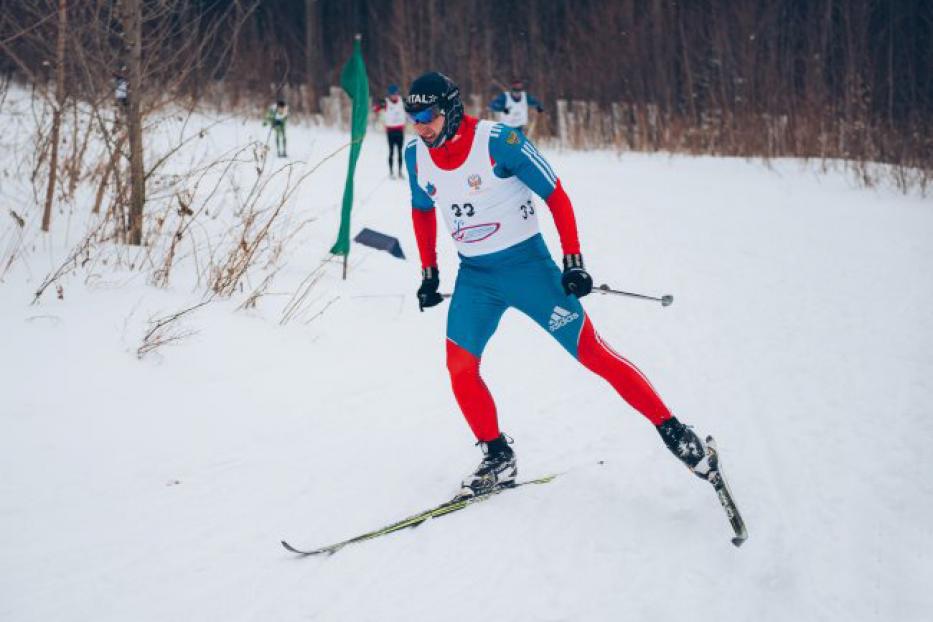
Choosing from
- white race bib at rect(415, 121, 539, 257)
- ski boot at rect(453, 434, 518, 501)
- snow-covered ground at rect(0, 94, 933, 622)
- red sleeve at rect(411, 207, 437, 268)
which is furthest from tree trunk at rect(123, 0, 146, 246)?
ski boot at rect(453, 434, 518, 501)

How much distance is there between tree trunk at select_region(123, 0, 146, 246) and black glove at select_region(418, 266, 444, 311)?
353cm

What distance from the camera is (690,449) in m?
3.74

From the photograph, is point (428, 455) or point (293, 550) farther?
point (428, 455)

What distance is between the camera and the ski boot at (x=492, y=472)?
159 inches

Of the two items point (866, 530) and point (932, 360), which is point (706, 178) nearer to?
point (932, 360)

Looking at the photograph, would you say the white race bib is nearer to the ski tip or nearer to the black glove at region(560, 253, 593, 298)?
the black glove at region(560, 253, 593, 298)

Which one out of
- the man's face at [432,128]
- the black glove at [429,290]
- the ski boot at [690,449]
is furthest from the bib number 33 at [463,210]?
the ski boot at [690,449]

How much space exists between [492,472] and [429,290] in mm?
983

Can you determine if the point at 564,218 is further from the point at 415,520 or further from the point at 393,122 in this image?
the point at 393,122

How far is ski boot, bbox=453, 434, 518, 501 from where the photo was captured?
4039 mm

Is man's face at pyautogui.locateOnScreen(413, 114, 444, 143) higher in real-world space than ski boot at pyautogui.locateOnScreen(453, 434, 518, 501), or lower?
higher

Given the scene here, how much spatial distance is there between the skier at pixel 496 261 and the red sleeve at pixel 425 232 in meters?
0.22

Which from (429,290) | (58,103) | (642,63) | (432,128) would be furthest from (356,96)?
(642,63)

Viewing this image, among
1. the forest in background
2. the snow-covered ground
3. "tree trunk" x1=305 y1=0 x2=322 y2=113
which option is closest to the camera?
the snow-covered ground
